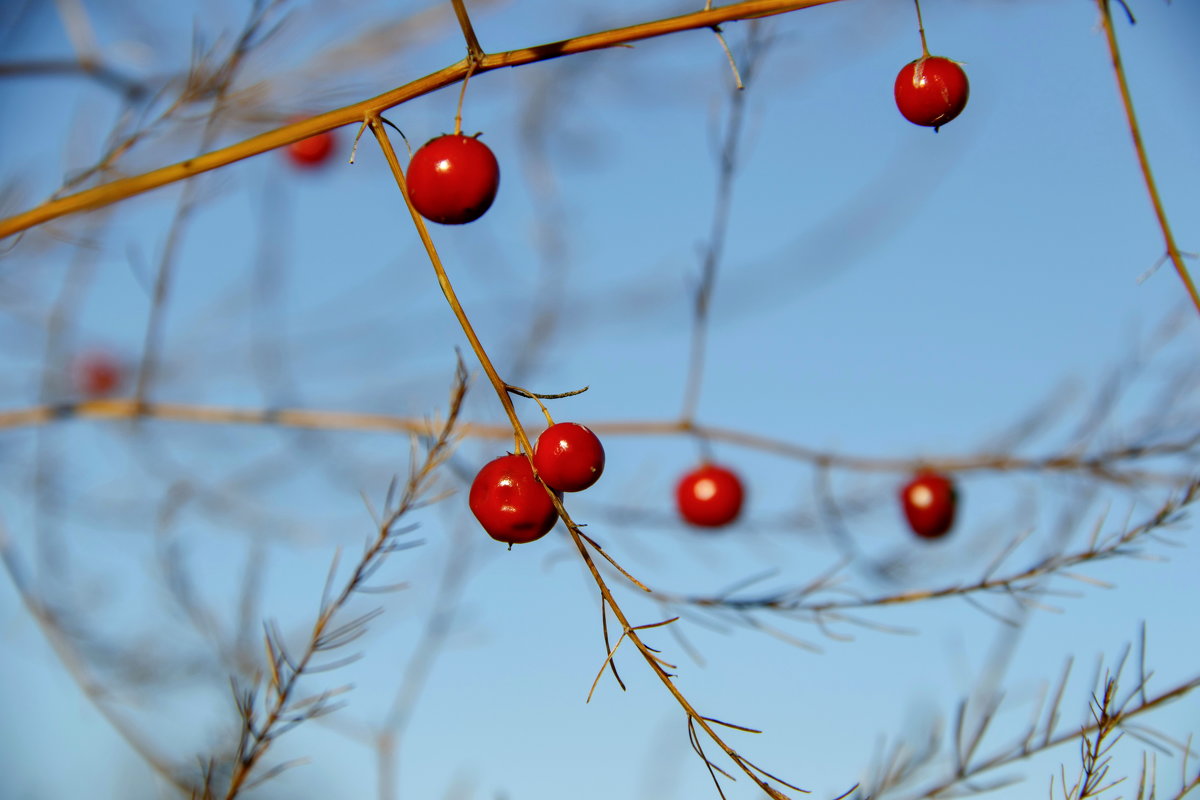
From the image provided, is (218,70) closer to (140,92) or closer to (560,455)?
(140,92)

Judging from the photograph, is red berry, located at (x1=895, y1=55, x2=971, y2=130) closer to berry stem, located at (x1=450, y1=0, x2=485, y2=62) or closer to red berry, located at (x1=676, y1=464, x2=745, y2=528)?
berry stem, located at (x1=450, y1=0, x2=485, y2=62)

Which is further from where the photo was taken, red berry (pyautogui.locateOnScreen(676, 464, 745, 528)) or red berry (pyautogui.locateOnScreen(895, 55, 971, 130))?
red berry (pyautogui.locateOnScreen(676, 464, 745, 528))

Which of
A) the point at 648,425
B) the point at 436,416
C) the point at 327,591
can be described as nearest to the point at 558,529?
the point at 648,425

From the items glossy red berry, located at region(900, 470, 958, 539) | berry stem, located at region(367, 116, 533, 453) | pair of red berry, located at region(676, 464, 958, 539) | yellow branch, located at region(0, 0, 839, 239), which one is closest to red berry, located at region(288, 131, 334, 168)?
pair of red berry, located at region(676, 464, 958, 539)

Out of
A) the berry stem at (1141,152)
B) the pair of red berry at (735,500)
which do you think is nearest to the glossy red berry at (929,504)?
the pair of red berry at (735,500)

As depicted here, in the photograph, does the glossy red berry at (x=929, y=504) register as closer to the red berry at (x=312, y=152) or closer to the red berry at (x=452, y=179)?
the red berry at (x=452, y=179)

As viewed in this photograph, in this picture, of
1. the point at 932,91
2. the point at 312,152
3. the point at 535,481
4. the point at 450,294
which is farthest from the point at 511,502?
the point at 312,152
